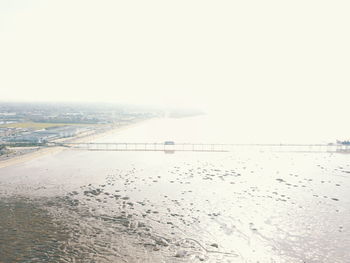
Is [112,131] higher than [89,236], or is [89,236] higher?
[112,131]

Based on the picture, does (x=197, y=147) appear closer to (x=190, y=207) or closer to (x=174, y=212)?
(x=190, y=207)

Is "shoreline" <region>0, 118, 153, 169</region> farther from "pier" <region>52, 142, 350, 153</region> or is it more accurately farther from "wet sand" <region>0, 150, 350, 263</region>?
"pier" <region>52, 142, 350, 153</region>

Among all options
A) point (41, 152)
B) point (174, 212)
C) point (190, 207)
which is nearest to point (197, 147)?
point (41, 152)

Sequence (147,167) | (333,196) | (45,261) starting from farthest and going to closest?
(147,167)
(333,196)
(45,261)

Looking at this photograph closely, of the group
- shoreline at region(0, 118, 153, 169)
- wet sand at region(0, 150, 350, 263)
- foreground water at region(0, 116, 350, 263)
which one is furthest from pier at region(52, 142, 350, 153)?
foreground water at region(0, 116, 350, 263)

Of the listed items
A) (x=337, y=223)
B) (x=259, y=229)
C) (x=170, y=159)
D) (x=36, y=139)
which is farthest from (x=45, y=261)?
(x=36, y=139)

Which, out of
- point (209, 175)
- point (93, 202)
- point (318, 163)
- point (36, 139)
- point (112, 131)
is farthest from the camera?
point (112, 131)

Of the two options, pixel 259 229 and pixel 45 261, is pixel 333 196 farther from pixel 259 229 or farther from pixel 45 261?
pixel 45 261

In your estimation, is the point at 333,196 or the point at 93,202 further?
the point at 333,196
